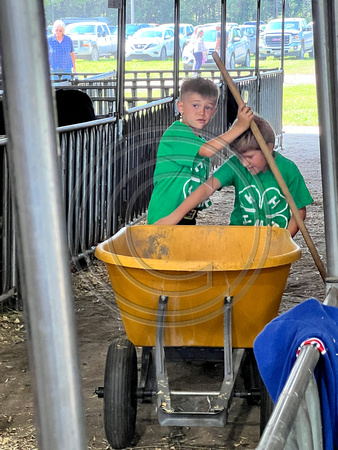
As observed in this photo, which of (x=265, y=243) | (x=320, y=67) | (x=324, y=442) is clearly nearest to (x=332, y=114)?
(x=320, y=67)

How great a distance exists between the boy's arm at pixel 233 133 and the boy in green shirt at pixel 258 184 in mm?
61

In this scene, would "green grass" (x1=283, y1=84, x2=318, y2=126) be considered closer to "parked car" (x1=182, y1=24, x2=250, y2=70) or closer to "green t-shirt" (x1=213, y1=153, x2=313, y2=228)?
"parked car" (x1=182, y1=24, x2=250, y2=70)

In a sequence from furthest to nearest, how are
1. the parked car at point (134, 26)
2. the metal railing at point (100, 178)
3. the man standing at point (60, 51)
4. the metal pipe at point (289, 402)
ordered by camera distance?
the parked car at point (134, 26) → the man standing at point (60, 51) → the metal railing at point (100, 178) → the metal pipe at point (289, 402)

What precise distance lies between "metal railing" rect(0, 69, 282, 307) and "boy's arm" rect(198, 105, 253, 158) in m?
0.97

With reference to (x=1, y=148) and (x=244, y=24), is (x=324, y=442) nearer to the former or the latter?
(x=1, y=148)

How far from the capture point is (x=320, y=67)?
1.51 m

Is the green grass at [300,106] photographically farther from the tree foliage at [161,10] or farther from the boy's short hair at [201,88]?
the boy's short hair at [201,88]

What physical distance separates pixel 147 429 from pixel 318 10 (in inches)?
75.1

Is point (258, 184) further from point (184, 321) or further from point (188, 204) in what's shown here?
point (184, 321)

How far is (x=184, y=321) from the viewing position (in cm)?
260

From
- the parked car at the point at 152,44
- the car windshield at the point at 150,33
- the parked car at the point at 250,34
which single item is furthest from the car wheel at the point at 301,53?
the car windshield at the point at 150,33

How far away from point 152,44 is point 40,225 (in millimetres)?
17957

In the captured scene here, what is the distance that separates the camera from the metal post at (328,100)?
4.91 ft

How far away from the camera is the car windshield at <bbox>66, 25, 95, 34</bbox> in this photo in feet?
55.5
